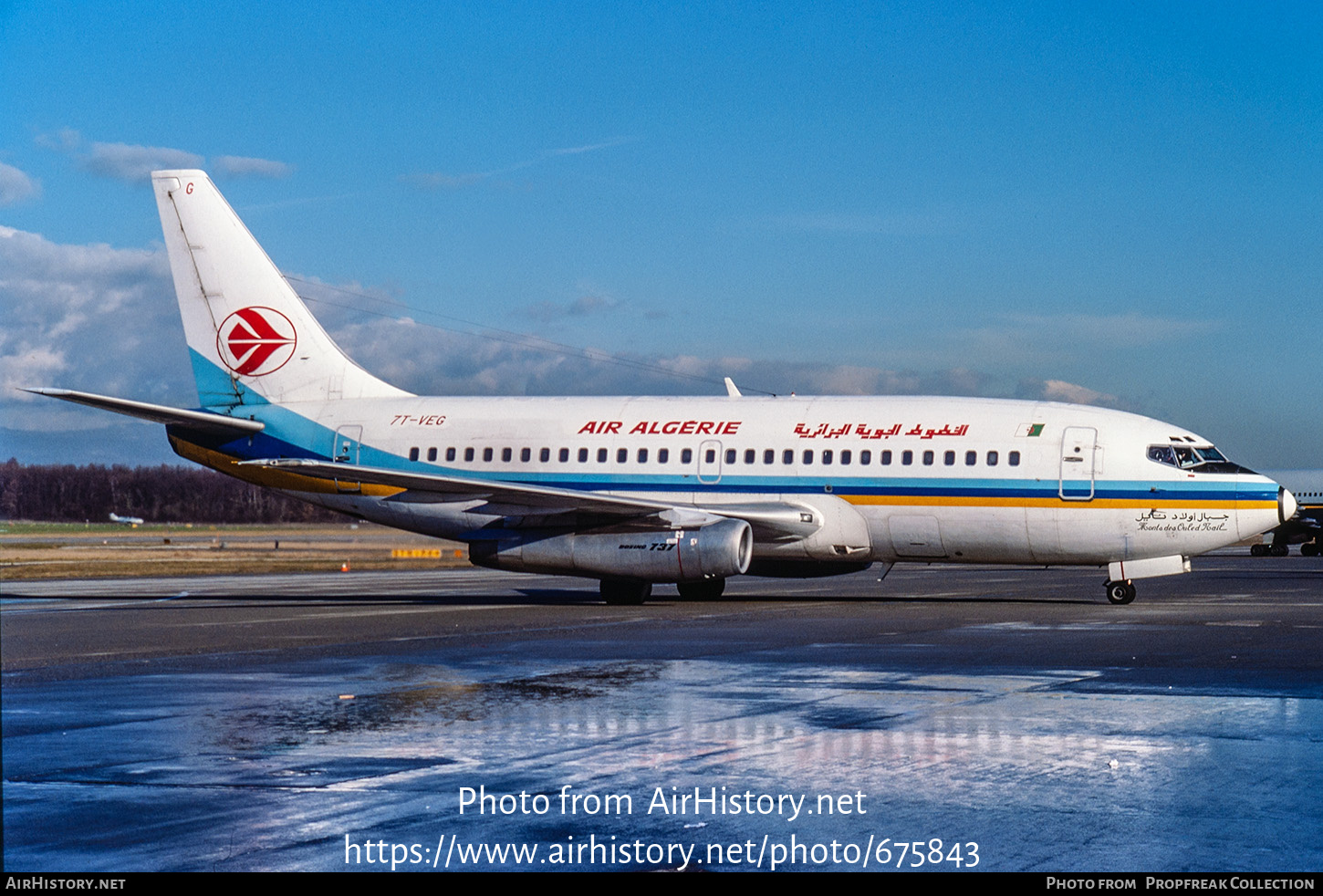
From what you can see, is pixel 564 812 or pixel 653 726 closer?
pixel 564 812

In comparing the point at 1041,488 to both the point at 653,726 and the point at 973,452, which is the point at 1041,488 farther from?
the point at 653,726

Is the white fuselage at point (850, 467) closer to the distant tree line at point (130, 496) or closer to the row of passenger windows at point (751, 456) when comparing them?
the row of passenger windows at point (751, 456)

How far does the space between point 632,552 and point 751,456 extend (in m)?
3.42

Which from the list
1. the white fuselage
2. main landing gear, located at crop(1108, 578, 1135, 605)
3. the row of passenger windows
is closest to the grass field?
the white fuselage

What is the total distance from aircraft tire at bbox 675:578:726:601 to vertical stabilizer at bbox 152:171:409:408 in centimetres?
798

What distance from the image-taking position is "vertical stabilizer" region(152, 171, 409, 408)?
107ft

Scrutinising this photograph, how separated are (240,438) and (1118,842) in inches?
1065

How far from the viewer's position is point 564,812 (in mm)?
8133

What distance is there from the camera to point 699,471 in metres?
28.9

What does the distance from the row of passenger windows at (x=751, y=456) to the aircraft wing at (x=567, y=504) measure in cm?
96

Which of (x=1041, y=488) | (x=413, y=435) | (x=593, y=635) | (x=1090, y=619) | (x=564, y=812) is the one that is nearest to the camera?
(x=564, y=812)

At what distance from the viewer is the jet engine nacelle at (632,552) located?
85.3ft

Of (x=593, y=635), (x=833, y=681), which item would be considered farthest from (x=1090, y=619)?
(x=833, y=681)

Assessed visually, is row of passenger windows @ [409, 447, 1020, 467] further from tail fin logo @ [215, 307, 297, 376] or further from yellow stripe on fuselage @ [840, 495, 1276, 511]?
tail fin logo @ [215, 307, 297, 376]
